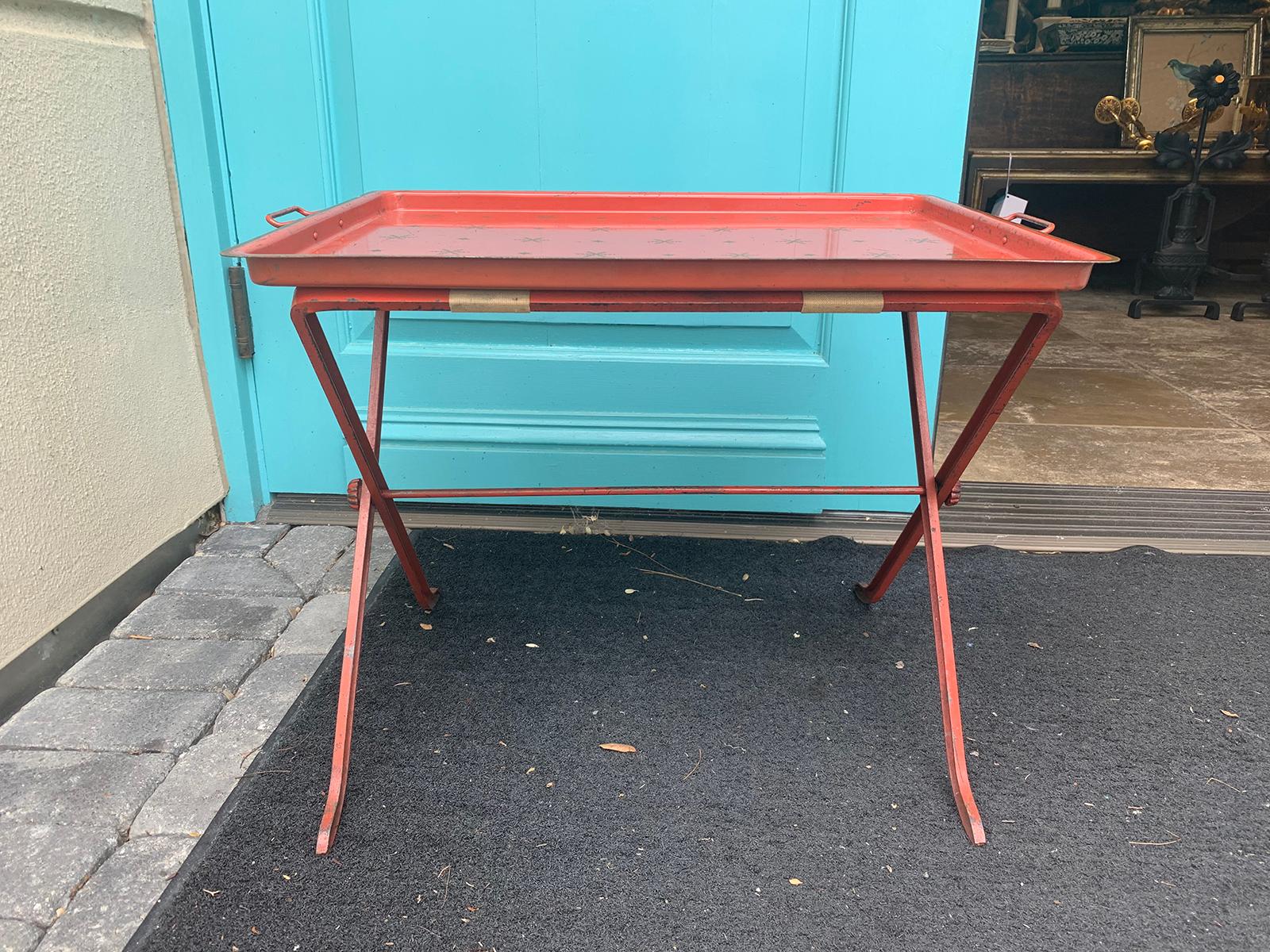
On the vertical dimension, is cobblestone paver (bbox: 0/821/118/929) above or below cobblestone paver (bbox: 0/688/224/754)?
above

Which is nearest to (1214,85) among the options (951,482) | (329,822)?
(951,482)

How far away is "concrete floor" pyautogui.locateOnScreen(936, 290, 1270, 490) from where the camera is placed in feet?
9.07

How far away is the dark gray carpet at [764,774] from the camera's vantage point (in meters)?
1.21

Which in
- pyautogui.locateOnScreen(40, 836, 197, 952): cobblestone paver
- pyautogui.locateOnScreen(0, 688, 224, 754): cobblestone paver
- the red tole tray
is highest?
the red tole tray

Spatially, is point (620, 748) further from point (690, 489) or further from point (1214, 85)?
point (1214, 85)

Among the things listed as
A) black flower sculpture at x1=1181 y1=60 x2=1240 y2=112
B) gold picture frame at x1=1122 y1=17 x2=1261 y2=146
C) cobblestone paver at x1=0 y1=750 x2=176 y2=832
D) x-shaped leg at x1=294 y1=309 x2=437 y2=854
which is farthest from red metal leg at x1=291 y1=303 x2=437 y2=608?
gold picture frame at x1=1122 y1=17 x2=1261 y2=146

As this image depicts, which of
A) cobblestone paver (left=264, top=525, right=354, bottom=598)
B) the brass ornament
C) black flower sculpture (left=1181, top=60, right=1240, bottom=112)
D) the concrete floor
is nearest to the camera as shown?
cobblestone paver (left=264, top=525, right=354, bottom=598)

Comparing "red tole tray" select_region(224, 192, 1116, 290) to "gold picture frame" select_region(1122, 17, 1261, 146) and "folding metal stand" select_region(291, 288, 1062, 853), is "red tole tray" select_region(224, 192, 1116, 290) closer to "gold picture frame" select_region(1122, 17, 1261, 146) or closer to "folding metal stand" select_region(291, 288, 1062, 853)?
"folding metal stand" select_region(291, 288, 1062, 853)

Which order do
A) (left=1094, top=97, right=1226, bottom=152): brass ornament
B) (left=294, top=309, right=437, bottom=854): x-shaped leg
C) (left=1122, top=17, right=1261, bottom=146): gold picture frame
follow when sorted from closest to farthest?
(left=294, top=309, right=437, bottom=854): x-shaped leg → (left=1094, top=97, right=1226, bottom=152): brass ornament → (left=1122, top=17, right=1261, bottom=146): gold picture frame

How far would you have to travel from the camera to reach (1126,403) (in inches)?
137

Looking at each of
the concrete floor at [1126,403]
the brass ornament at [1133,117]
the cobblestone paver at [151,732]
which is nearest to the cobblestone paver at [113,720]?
the cobblestone paver at [151,732]

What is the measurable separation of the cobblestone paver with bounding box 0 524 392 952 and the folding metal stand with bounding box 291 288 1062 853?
22cm

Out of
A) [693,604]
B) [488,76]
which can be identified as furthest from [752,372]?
[488,76]

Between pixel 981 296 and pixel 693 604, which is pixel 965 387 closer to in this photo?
pixel 693 604
